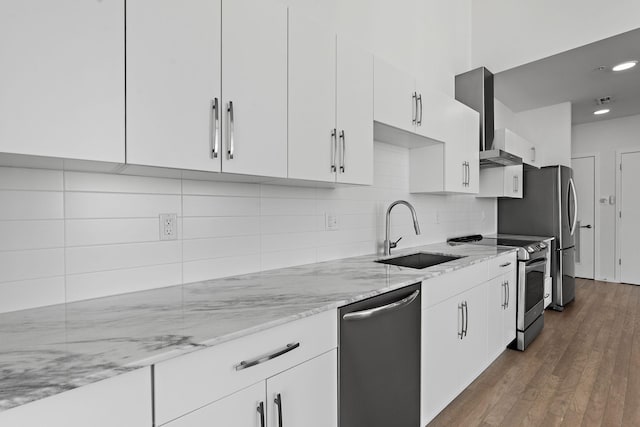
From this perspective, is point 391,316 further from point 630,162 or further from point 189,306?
point 630,162

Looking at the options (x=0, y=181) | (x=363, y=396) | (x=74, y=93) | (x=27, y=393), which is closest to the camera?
(x=27, y=393)

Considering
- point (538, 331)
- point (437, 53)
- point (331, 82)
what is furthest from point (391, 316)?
point (437, 53)

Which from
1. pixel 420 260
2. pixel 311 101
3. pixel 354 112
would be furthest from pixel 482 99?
pixel 311 101

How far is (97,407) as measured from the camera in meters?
0.70

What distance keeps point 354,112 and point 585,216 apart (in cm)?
558

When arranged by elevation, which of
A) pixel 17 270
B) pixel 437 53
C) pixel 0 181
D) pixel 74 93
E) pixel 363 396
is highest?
pixel 437 53

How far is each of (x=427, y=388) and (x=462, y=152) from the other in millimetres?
1873

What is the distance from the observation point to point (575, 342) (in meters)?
2.94

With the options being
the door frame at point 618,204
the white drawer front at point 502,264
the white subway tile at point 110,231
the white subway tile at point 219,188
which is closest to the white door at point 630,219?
the door frame at point 618,204

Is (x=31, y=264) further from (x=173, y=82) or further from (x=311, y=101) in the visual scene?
(x=311, y=101)

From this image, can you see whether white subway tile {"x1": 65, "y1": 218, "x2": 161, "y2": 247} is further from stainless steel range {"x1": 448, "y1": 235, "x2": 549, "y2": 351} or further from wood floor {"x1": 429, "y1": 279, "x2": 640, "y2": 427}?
stainless steel range {"x1": 448, "y1": 235, "x2": 549, "y2": 351}

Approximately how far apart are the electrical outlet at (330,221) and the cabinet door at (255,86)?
2.27 feet

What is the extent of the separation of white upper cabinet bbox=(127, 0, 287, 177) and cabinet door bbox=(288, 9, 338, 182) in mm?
55

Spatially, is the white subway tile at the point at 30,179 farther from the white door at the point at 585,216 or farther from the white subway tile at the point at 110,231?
the white door at the point at 585,216
